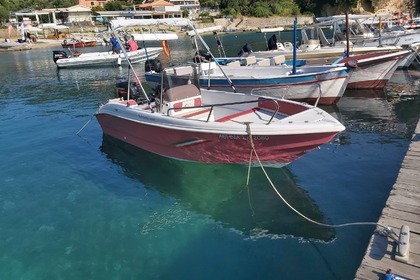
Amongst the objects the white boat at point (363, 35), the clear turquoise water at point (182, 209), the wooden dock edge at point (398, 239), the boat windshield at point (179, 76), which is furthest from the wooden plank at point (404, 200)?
the white boat at point (363, 35)

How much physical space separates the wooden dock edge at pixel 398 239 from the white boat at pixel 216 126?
178 centimetres

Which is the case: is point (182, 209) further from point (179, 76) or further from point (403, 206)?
point (403, 206)

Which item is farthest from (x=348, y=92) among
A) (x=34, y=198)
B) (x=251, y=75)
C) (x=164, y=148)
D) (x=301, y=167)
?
(x=34, y=198)

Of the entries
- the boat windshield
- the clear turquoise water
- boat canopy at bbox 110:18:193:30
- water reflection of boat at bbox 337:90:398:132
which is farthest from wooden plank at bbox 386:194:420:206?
boat canopy at bbox 110:18:193:30

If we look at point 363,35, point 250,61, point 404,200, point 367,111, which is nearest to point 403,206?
point 404,200

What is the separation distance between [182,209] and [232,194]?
4.16 ft

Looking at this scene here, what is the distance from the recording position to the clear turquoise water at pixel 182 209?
6355 millimetres

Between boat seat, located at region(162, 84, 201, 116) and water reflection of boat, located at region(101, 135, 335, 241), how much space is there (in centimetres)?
157

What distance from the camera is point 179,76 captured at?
9961 millimetres

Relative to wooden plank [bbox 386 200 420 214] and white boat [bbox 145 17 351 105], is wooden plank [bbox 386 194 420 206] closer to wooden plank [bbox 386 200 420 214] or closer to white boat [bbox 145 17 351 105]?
wooden plank [bbox 386 200 420 214]

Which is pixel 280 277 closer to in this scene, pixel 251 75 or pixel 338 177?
pixel 338 177

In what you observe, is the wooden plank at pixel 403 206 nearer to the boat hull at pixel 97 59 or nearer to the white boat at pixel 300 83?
the white boat at pixel 300 83

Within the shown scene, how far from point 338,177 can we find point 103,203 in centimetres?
589

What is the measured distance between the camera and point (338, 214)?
24.7 ft
